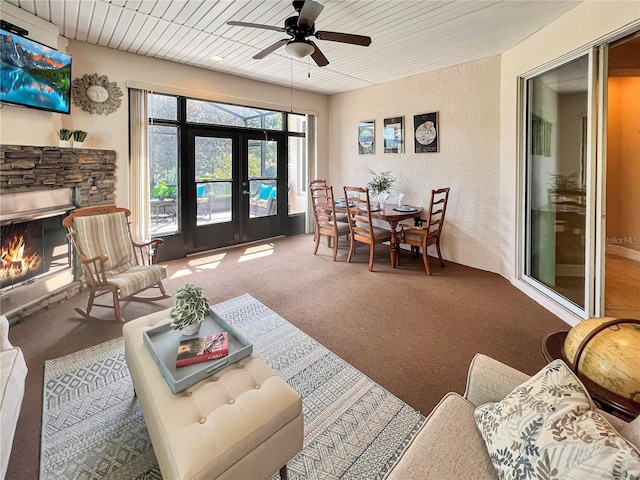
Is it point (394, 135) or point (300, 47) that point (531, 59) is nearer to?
point (394, 135)

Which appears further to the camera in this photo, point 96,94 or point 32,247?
point 96,94

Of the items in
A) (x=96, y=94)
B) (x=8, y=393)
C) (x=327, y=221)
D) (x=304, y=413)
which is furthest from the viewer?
(x=327, y=221)

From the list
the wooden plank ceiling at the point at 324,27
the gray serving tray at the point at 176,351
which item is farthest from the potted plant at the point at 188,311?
the wooden plank ceiling at the point at 324,27

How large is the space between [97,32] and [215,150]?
6.49 feet

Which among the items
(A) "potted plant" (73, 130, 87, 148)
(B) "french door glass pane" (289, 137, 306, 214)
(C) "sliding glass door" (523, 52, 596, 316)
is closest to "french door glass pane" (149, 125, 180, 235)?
(A) "potted plant" (73, 130, 87, 148)

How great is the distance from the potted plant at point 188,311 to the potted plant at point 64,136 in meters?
2.82

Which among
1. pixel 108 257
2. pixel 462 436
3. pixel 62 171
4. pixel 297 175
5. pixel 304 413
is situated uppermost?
pixel 297 175

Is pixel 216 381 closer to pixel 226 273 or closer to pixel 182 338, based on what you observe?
pixel 182 338

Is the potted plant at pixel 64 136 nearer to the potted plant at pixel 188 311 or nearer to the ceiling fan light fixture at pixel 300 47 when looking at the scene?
the ceiling fan light fixture at pixel 300 47

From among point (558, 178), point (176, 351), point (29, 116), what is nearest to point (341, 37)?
point (558, 178)

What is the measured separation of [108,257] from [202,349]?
209 centimetres

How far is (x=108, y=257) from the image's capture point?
304 centimetres

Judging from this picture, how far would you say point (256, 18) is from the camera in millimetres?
3033

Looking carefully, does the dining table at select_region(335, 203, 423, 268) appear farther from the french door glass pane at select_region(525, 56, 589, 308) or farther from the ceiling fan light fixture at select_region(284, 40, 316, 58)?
the ceiling fan light fixture at select_region(284, 40, 316, 58)
